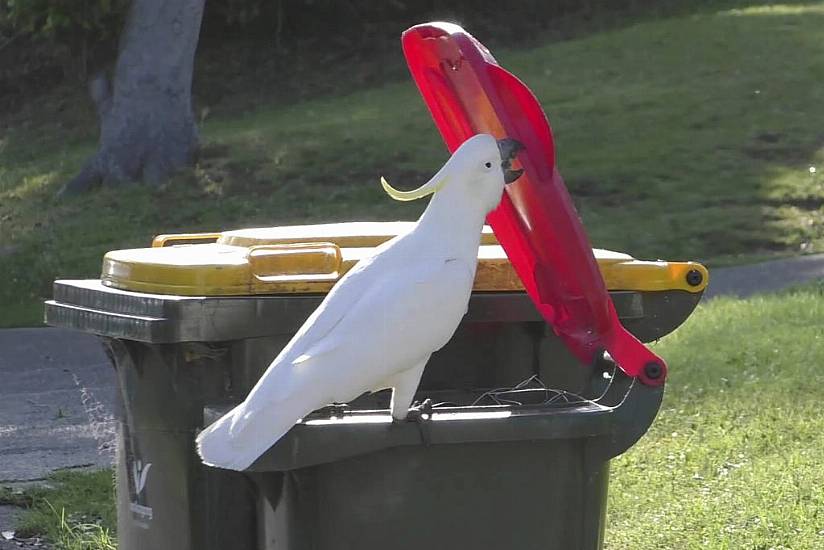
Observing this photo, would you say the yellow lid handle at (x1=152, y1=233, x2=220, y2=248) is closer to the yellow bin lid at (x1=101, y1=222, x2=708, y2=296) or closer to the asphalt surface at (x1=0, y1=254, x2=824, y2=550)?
the yellow bin lid at (x1=101, y1=222, x2=708, y2=296)

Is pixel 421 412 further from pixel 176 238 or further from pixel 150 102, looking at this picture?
pixel 150 102

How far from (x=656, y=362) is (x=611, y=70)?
1360 centimetres

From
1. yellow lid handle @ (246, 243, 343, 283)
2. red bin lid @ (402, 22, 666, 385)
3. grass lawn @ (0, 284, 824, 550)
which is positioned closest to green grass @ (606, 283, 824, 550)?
grass lawn @ (0, 284, 824, 550)

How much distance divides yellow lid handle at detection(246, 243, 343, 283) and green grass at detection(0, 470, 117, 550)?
1.89 metres

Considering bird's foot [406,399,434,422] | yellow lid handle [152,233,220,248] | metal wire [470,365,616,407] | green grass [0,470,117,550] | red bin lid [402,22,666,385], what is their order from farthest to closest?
green grass [0,470,117,550]
yellow lid handle [152,233,220,248]
metal wire [470,365,616,407]
red bin lid [402,22,666,385]
bird's foot [406,399,434,422]

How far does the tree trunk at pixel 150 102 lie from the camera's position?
13.0 meters

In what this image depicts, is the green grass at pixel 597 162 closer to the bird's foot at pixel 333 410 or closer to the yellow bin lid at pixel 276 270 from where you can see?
the yellow bin lid at pixel 276 270

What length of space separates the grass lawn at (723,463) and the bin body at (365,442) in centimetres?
137

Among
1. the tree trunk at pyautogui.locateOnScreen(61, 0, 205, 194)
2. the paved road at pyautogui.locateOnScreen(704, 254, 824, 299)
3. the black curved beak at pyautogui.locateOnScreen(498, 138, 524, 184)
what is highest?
the black curved beak at pyautogui.locateOnScreen(498, 138, 524, 184)

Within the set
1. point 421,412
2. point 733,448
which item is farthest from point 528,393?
point 733,448

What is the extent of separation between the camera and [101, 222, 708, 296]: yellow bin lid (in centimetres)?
318

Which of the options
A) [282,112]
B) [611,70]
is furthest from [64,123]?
[611,70]

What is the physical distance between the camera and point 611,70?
1625cm

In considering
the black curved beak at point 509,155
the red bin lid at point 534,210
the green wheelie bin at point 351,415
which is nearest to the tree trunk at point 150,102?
the green wheelie bin at point 351,415
